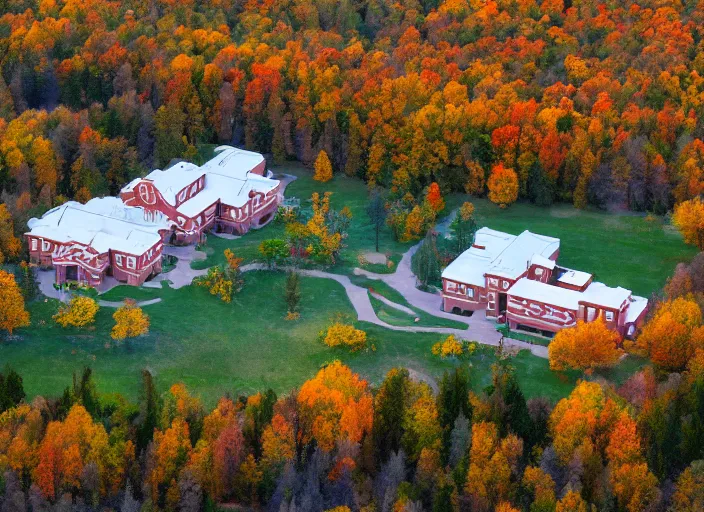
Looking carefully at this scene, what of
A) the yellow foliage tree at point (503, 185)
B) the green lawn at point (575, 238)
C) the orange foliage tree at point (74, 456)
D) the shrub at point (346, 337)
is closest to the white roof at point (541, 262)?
the green lawn at point (575, 238)

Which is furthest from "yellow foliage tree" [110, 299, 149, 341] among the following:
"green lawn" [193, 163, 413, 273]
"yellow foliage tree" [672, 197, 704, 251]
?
"yellow foliage tree" [672, 197, 704, 251]

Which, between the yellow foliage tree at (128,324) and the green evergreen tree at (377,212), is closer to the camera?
the yellow foliage tree at (128,324)

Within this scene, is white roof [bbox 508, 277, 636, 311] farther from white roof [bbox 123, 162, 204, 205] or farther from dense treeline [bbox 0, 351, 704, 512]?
white roof [bbox 123, 162, 204, 205]

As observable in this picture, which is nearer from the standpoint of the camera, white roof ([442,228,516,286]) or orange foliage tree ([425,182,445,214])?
white roof ([442,228,516,286])

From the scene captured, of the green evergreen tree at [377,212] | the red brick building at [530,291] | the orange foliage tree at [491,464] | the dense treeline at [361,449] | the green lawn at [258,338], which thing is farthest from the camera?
the green evergreen tree at [377,212]

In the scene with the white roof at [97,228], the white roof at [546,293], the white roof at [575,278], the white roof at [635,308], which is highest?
the white roof at [97,228]

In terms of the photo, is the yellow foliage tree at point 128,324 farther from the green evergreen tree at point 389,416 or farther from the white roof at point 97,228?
the green evergreen tree at point 389,416

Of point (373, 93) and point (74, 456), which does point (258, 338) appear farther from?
point (373, 93)

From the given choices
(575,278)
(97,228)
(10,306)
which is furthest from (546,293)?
(10,306)
